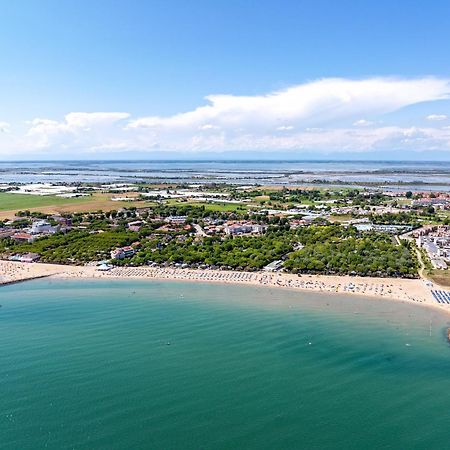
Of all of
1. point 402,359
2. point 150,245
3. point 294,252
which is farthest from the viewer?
point 150,245

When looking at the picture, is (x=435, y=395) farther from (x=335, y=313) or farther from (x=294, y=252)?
(x=294, y=252)

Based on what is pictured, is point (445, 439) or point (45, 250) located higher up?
point (45, 250)

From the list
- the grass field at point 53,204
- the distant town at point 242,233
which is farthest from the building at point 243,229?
the grass field at point 53,204

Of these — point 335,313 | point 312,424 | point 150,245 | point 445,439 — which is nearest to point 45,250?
point 150,245

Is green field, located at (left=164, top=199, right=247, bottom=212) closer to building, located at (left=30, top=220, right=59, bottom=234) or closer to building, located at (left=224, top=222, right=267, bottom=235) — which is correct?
building, located at (left=224, top=222, right=267, bottom=235)

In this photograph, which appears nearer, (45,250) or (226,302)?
(226,302)

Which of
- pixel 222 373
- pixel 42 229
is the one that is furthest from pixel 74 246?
pixel 222 373

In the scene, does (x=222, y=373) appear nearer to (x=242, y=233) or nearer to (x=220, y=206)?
(x=242, y=233)
